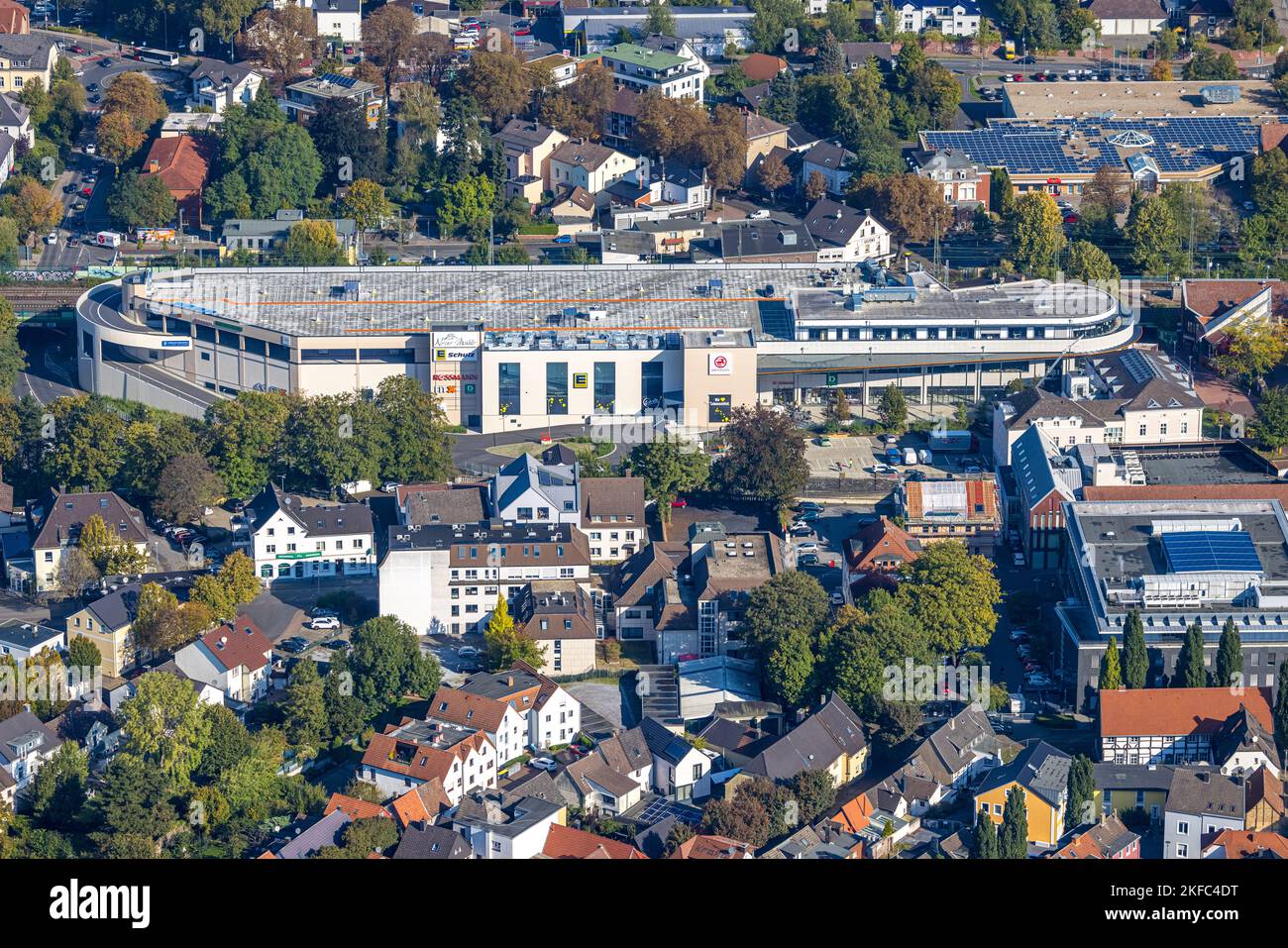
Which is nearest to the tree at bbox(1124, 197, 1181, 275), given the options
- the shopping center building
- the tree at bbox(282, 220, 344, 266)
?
the shopping center building

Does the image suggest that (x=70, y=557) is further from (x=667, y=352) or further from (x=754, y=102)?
(x=754, y=102)


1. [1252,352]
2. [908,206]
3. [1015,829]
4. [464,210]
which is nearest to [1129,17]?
[908,206]

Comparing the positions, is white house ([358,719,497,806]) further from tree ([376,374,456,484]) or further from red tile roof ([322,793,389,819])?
tree ([376,374,456,484])

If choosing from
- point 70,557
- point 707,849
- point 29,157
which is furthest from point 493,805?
point 29,157

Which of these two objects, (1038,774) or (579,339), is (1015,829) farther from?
(579,339)

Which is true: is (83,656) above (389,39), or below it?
below

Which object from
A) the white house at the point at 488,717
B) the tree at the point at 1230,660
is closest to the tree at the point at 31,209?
the white house at the point at 488,717
